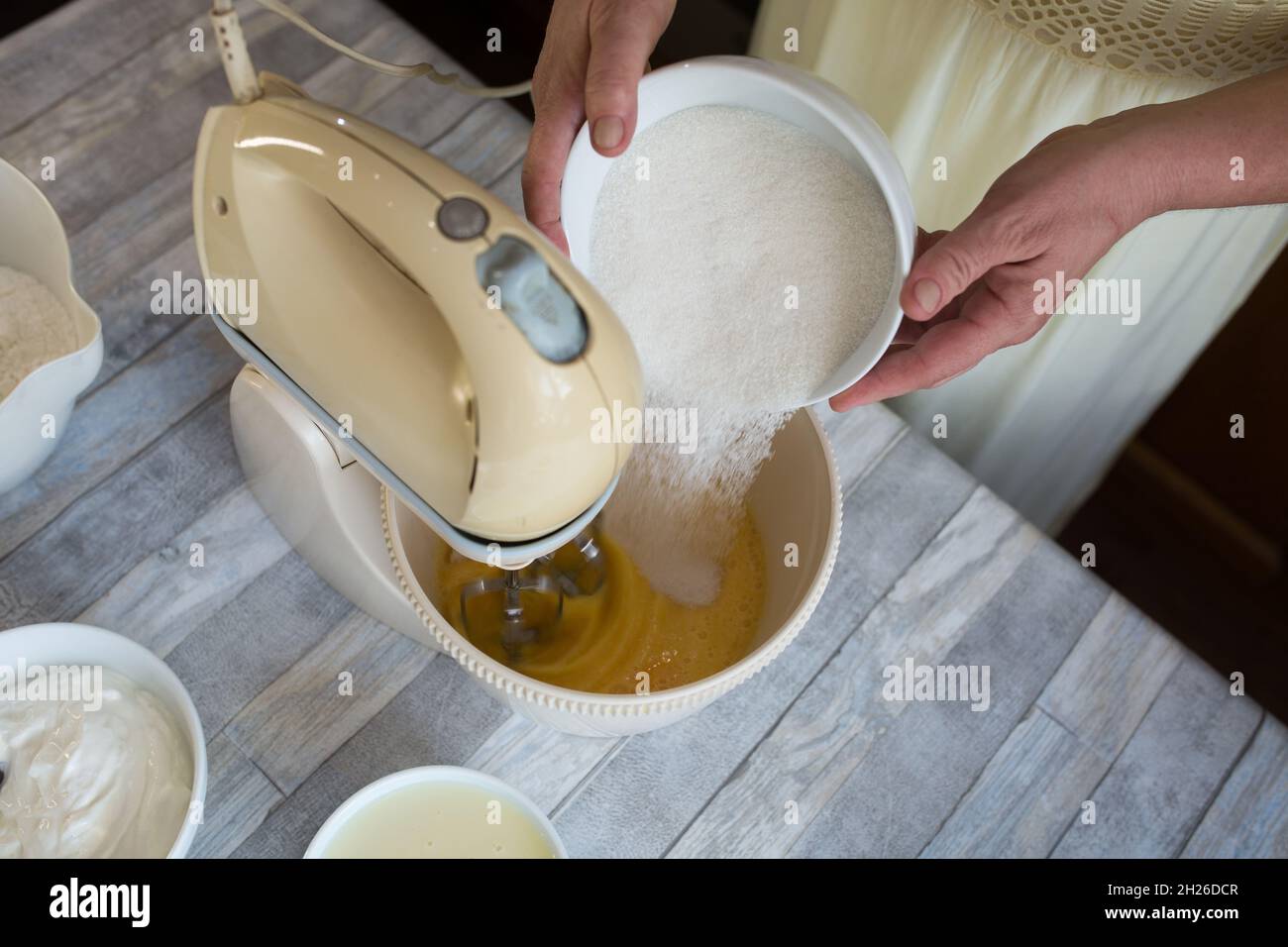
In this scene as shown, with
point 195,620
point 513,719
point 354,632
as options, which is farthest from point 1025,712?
point 195,620

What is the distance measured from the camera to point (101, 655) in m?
0.68

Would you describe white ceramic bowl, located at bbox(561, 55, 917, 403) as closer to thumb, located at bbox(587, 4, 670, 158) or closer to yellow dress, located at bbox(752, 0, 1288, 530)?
thumb, located at bbox(587, 4, 670, 158)

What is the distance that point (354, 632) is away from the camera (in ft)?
2.63

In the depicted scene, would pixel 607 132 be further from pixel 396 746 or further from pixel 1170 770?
pixel 1170 770

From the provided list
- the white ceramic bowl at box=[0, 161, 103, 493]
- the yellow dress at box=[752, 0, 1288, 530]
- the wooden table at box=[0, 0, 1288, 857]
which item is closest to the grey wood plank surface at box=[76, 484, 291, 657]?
the wooden table at box=[0, 0, 1288, 857]

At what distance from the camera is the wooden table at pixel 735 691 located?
2.50 ft

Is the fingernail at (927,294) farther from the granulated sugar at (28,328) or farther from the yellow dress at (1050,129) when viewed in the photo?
the granulated sugar at (28,328)

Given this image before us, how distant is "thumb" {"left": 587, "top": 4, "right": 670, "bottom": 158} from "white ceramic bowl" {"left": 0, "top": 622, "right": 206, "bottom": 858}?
398mm

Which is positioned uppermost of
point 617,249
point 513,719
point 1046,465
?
point 617,249

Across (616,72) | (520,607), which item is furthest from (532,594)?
(616,72)

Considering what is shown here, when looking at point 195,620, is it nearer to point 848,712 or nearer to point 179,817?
point 179,817

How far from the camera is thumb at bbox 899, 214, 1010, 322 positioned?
587mm

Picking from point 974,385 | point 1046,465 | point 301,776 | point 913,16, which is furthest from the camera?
point 1046,465
